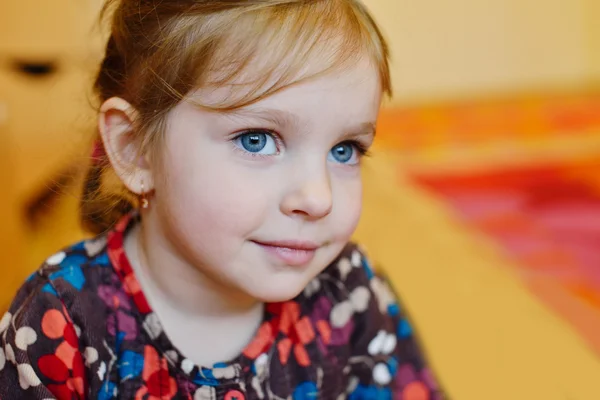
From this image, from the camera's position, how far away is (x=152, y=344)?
82cm

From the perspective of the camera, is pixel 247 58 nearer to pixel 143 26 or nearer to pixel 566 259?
pixel 143 26

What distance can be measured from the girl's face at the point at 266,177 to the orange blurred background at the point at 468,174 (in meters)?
0.19

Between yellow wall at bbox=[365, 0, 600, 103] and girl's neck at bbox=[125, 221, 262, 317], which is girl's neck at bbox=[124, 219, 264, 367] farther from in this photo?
yellow wall at bbox=[365, 0, 600, 103]

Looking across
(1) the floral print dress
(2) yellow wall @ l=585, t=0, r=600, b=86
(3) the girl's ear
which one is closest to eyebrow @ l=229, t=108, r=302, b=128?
(3) the girl's ear

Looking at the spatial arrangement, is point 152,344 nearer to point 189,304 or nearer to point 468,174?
point 189,304

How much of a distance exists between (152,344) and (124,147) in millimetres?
226

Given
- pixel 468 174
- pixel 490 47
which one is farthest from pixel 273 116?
pixel 490 47

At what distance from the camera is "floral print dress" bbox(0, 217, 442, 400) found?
0.77m

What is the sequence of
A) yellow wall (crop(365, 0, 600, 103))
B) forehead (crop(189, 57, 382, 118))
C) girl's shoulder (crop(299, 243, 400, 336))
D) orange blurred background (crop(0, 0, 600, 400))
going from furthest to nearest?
1. yellow wall (crop(365, 0, 600, 103))
2. orange blurred background (crop(0, 0, 600, 400))
3. girl's shoulder (crop(299, 243, 400, 336))
4. forehead (crop(189, 57, 382, 118))

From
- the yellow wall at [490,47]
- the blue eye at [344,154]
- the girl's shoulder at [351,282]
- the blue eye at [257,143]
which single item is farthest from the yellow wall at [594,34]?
the blue eye at [257,143]

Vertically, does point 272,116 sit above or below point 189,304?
above

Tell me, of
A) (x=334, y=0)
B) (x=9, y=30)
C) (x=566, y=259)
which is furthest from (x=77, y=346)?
(x=9, y=30)

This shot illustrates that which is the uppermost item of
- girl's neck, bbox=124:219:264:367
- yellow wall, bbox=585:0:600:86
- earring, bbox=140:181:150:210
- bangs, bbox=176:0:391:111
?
bangs, bbox=176:0:391:111

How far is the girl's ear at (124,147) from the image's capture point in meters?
0.79
